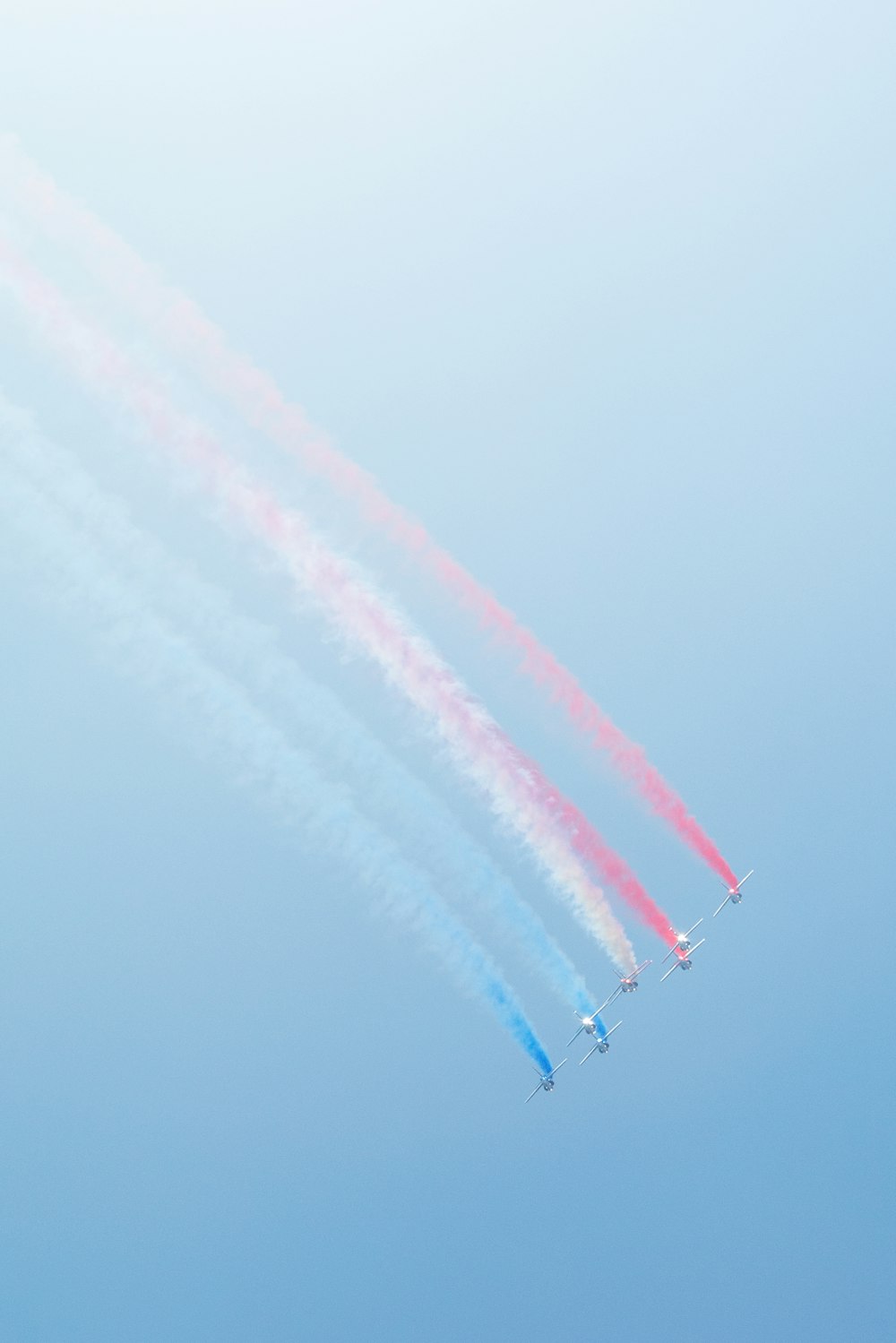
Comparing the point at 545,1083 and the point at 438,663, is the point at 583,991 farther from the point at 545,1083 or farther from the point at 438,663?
the point at 438,663

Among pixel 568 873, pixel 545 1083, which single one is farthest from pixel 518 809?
pixel 545 1083

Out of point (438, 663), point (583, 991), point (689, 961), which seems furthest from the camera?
point (689, 961)

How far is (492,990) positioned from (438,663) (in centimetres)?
521

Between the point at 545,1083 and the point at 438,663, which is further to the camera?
the point at 545,1083

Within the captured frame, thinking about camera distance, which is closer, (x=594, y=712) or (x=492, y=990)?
(x=492, y=990)

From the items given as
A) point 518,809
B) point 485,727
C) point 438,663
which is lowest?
point 518,809

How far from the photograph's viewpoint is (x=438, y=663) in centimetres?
1723

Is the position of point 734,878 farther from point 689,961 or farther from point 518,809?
point 518,809

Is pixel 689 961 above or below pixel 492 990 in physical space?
below

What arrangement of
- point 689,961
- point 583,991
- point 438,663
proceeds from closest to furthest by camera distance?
point 438,663, point 583,991, point 689,961

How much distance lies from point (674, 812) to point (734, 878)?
1662mm

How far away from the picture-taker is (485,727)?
17.3 meters

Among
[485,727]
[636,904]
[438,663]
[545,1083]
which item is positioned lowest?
[545,1083]

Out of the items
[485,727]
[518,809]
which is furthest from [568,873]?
[485,727]
